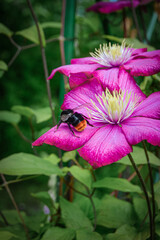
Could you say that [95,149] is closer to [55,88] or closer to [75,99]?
[75,99]

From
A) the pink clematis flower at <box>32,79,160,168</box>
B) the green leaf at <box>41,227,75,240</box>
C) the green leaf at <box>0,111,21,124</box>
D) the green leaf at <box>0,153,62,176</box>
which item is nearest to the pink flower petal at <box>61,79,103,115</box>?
the pink clematis flower at <box>32,79,160,168</box>

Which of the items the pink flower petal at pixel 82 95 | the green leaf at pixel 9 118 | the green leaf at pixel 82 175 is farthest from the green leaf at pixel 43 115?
the pink flower petal at pixel 82 95

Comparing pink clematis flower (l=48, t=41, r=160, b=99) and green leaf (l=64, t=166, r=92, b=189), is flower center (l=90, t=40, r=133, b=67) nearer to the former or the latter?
pink clematis flower (l=48, t=41, r=160, b=99)

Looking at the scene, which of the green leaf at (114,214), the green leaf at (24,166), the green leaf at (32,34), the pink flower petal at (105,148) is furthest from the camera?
the green leaf at (32,34)

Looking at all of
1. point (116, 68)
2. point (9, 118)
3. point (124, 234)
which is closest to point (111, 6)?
point (116, 68)

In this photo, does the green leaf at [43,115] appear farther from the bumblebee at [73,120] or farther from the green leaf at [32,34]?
the bumblebee at [73,120]

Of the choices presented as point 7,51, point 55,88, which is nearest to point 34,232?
point 55,88

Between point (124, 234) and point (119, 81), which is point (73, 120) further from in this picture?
point (124, 234)
